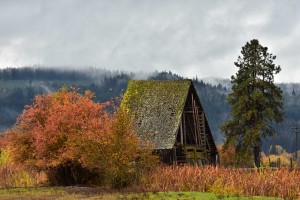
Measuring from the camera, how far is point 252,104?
237ft

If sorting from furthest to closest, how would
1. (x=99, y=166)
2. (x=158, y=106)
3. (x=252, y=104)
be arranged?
(x=252, y=104)
(x=158, y=106)
(x=99, y=166)

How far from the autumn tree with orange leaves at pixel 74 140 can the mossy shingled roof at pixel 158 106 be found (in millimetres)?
8585

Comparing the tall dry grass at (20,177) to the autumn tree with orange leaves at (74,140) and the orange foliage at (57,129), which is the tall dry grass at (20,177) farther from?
the orange foliage at (57,129)

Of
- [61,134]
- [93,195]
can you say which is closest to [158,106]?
[61,134]

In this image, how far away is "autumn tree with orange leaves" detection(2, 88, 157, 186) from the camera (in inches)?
1547

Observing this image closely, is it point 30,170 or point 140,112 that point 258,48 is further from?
point 30,170

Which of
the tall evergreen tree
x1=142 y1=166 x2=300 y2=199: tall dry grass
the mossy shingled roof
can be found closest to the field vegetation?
x1=142 y1=166 x2=300 y2=199: tall dry grass

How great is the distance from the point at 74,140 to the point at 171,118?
14197 millimetres

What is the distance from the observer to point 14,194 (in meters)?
37.2

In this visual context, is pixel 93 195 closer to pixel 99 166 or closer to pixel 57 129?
pixel 99 166

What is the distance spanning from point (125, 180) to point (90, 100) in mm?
9548

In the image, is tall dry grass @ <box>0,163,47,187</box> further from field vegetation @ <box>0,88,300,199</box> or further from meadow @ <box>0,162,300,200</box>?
meadow @ <box>0,162,300,200</box>

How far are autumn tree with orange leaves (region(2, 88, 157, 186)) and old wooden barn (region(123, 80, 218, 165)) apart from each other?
740cm

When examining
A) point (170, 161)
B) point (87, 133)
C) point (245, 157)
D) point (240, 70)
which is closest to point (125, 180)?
point (87, 133)
